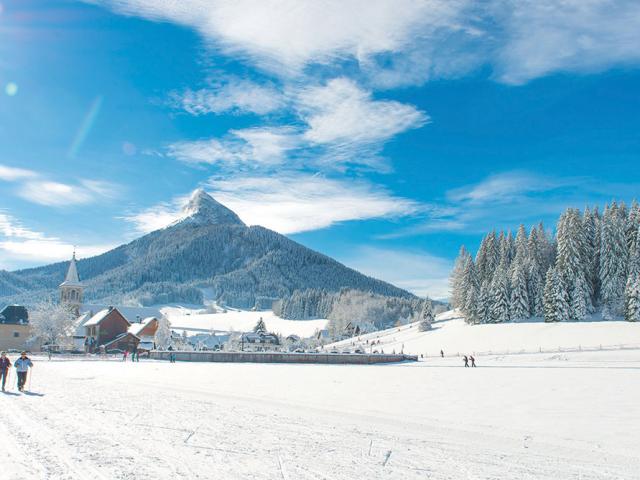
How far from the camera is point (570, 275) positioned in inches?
2940

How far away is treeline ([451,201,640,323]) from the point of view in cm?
7231

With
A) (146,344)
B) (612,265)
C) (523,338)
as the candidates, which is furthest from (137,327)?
(612,265)

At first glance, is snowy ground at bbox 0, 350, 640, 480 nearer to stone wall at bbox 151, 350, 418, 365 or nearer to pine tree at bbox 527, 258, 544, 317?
stone wall at bbox 151, 350, 418, 365

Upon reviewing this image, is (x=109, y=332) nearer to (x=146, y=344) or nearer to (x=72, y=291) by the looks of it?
(x=146, y=344)

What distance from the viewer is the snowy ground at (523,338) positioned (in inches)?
2349

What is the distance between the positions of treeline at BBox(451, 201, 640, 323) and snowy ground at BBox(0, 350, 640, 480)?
51906mm

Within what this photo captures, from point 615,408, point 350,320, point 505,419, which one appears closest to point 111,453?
point 505,419

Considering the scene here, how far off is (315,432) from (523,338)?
6033 cm

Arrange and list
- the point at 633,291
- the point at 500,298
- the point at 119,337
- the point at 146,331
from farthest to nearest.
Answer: the point at 146,331 < the point at 119,337 < the point at 500,298 < the point at 633,291

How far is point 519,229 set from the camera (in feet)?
297

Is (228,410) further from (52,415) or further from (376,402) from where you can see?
(376,402)

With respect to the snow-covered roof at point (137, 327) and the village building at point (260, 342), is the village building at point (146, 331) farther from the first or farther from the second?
the village building at point (260, 342)

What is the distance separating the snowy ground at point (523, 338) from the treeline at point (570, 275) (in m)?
4.58

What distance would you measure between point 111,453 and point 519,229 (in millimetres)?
90357
